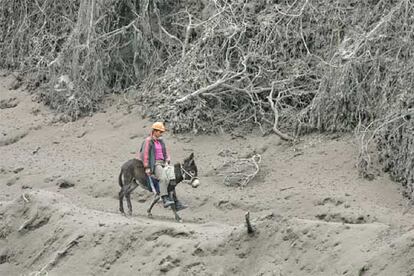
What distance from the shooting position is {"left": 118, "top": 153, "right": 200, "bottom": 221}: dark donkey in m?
11.9

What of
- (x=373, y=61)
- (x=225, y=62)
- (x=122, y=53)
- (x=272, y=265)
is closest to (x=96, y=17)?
(x=122, y=53)

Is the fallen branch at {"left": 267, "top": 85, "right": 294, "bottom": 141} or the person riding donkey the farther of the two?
the fallen branch at {"left": 267, "top": 85, "right": 294, "bottom": 141}

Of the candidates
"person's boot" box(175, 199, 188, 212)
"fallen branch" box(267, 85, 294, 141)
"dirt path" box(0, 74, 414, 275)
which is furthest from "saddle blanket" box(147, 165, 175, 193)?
"fallen branch" box(267, 85, 294, 141)

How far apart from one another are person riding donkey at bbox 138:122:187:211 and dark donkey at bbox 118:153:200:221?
8 cm

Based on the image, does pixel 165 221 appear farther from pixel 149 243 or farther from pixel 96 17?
pixel 96 17

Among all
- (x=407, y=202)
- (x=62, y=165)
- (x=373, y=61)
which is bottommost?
(x=62, y=165)

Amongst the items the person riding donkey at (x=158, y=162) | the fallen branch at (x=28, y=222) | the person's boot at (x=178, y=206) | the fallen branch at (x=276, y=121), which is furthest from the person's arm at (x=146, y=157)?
the fallen branch at (x=276, y=121)

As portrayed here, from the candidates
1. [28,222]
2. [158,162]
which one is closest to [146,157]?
[158,162]

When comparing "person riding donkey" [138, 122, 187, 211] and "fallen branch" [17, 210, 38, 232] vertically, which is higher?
"person riding donkey" [138, 122, 187, 211]

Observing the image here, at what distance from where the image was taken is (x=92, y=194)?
1388 centimetres

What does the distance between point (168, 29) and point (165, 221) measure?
22.0 ft

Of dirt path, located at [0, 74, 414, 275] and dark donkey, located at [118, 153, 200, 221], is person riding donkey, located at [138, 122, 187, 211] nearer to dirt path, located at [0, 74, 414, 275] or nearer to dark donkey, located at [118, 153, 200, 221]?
dark donkey, located at [118, 153, 200, 221]

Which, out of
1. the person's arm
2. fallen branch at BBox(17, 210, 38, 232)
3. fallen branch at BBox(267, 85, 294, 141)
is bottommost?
fallen branch at BBox(17, 210, 38, 232)

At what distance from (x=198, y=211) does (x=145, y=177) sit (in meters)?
0.99
